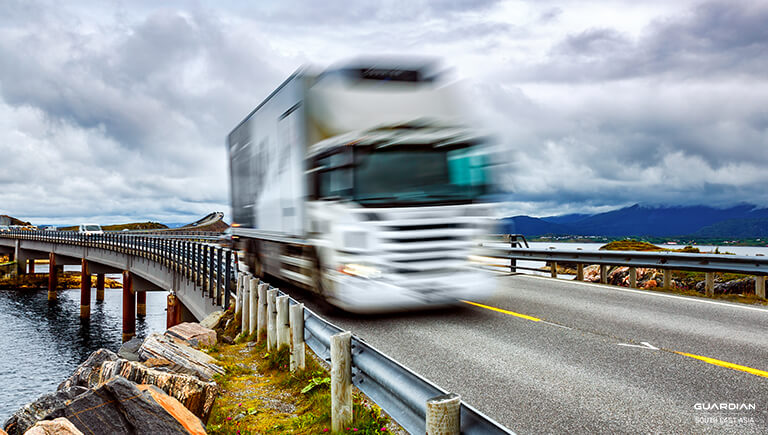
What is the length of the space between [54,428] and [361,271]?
4.98 meters

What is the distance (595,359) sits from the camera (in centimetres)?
650

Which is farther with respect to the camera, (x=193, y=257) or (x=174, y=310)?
(x=174, y=310)

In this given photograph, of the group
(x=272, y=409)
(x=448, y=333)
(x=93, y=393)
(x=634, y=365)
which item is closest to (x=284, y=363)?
(x=272, y=409)

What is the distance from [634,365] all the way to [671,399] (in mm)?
1171

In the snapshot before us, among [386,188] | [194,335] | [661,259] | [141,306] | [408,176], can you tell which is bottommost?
[141,306]

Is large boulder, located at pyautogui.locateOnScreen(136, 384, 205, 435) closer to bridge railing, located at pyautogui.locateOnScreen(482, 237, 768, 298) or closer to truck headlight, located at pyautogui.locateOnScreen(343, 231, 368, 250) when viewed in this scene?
truck headlight, located at pyautogui.locateOnScreen(343, 231, 368, 250)

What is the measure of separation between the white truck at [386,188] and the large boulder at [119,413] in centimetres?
447

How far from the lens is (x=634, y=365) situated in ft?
20.4

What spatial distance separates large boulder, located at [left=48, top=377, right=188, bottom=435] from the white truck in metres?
4.47

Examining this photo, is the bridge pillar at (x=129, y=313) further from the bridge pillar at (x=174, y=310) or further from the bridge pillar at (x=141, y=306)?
the bridge pillar at (x=174, y=310)

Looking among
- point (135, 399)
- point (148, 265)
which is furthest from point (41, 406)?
point (148, 265)

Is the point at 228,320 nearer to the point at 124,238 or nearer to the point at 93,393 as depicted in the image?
the point at 93,393

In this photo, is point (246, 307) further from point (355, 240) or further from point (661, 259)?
point (661, 259)

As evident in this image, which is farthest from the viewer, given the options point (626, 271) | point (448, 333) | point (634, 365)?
point (626, 271)
